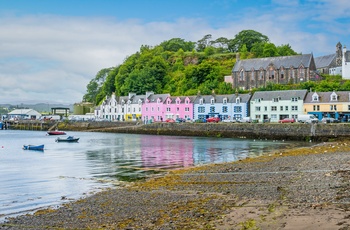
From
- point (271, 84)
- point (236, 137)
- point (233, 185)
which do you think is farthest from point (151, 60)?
point (233, 185)

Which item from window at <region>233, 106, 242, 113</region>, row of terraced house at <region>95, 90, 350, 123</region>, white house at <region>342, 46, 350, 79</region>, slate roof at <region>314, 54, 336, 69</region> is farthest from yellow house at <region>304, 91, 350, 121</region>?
slate roof at <region>314, 54, 336, 69</region>

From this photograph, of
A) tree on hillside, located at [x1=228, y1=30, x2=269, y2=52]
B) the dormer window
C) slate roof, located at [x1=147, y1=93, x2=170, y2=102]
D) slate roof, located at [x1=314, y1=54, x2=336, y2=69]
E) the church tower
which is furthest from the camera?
tree on hillside, located at [x1=228, y1=30, x2=269, y2=52]

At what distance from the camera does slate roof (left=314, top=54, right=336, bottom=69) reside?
97.8 metres

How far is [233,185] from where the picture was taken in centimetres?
1761

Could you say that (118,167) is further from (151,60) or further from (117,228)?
(151,60)

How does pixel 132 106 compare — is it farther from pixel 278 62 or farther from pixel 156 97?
pixel 278 62

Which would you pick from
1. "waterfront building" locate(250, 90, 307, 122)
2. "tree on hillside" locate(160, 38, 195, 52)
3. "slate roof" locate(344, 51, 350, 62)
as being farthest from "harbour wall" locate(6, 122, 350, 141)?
"tree on hillside" locate(160, 38, 195, 52)

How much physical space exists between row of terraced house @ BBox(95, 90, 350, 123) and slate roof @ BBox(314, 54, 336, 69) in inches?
1166

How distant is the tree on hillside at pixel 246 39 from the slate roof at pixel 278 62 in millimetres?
38408

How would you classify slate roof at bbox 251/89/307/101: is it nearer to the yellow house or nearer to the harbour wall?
the yellow house

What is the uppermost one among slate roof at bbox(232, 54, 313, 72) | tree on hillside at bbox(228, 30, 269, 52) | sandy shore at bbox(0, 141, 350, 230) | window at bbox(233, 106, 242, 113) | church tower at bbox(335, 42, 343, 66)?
tree on hillside at bbox(228, 30, 269, 52)

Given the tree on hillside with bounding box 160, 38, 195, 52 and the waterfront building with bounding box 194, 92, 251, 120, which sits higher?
the tree on hillside with bounding box 160, 38, 195, 52

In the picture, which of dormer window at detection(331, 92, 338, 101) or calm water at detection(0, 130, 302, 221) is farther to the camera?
dormer window at detection(331, 92, 338, 101)

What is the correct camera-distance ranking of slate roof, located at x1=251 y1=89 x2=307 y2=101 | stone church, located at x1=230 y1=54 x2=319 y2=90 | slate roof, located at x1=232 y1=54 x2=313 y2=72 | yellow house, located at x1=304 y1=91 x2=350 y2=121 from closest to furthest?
yellow house, located at x1=304 y1=91 x2=350 y2=121
slate roof, located at x1=251 y1=89 x2=307 y2=101
stone church, located at x1=230 y1=54 x2=319 y2=90
slate roof, located at x1=232 y1=54 x2=313 y2=72
